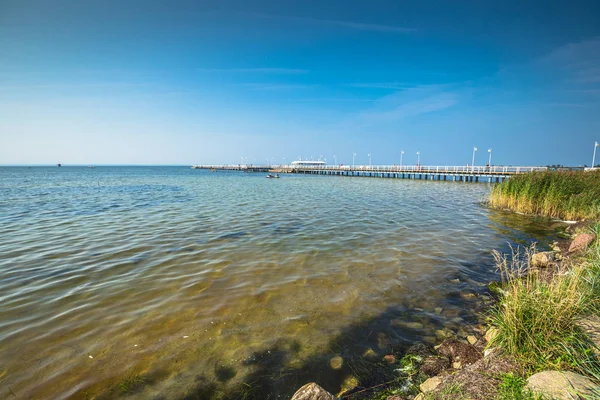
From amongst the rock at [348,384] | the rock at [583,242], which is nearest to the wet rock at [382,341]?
the rock at [348,384]

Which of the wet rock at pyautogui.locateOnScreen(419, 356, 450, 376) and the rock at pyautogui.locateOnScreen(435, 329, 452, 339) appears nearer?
the wet rock at pyautogui.locateOnScreen(419, 356, 450, 376)

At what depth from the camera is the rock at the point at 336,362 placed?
4434 mm

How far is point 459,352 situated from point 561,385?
1.86 metres

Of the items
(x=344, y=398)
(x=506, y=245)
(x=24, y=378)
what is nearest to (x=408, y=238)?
(x=506, y=245)

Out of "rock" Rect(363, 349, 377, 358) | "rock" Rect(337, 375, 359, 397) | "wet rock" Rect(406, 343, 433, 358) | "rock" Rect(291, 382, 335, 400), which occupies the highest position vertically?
"rock" Rect(291, 382, 335, 400)

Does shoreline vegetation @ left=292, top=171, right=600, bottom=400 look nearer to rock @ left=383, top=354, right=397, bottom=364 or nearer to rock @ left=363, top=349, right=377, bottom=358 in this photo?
rock @ left=383, top=354, right=397, bottom=364

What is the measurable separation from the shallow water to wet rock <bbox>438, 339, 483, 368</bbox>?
1.53ft

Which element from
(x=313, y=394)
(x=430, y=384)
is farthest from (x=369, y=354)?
(x=313, y=394)

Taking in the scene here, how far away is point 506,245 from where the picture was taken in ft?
36.6

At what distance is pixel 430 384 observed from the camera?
145 inches

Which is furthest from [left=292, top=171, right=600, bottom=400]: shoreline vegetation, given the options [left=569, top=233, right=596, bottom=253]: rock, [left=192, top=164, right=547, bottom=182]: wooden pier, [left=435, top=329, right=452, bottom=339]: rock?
[left=192, top=164, right=547, bottom=182]: wooden pier

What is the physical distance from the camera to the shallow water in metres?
4.30

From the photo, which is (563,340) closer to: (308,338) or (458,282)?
(308,338)

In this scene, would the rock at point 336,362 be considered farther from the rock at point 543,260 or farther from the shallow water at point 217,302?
the rock at point 543,260
